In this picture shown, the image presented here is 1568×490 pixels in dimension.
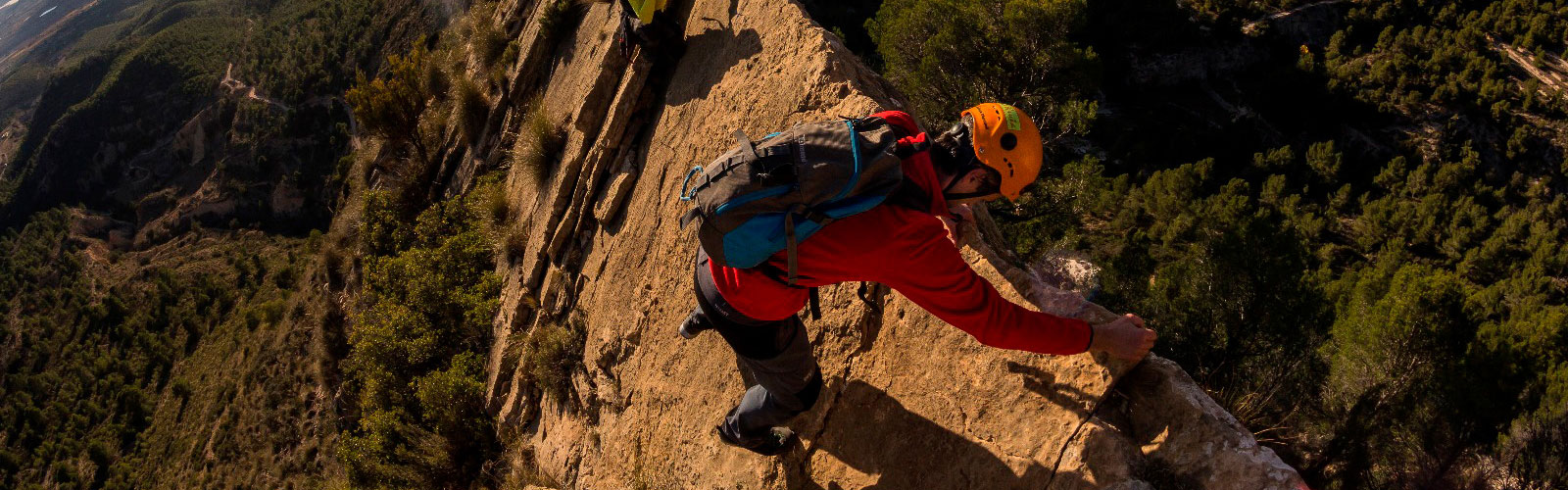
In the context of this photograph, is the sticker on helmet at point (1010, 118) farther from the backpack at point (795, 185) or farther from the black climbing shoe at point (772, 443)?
the black climbing shoe at point (772, 443)

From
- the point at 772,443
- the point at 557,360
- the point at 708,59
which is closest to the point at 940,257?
the point at 772,443

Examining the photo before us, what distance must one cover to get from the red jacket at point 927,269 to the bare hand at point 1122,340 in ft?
0.34

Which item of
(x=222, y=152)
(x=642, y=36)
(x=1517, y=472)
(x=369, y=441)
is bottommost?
(x=222, y=152)

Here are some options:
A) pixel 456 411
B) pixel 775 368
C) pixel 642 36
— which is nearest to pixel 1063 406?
pixel 775 368

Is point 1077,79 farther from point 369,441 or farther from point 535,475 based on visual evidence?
point 369,441

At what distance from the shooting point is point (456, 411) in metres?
6.55

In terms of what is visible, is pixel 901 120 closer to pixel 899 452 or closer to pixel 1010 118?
pixel 1010 118

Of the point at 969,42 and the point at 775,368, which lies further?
the point at 969,42

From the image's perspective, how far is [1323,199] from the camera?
28.7 m

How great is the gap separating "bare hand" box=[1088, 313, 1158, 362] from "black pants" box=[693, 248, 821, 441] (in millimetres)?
1348

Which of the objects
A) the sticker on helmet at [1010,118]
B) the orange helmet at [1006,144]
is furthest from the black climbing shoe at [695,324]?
the sticker on helmet at [1010,118]

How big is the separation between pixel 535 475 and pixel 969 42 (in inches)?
422

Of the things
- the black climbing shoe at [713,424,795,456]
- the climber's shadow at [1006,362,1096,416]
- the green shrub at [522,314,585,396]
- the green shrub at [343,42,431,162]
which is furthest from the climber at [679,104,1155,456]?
the green shrub at [343,42,431,162]

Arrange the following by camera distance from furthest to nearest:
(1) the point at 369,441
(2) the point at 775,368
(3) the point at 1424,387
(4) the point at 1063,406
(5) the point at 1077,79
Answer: (5) the point at 1077,79, (3) the point at 1424,387, (1) the point at 369,441, (2) the point at 775,368, (4) the point at 1063,406
